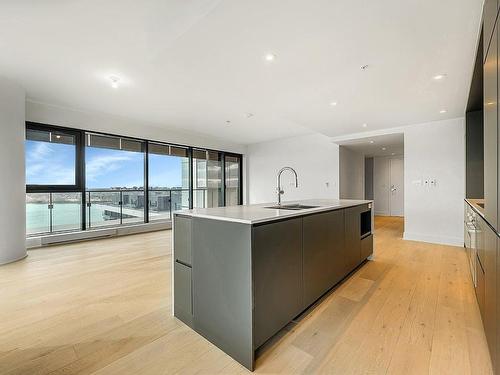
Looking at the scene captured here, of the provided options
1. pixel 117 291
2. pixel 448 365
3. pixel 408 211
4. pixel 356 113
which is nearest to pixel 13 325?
pixel 117 291

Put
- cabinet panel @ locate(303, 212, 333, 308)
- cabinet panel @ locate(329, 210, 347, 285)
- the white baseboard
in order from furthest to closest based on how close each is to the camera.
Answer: the white baseboard
cabinet panel @ locate(329, 210, 347, 285)
cabinet panel @ locate(303, 212, 333, 308)

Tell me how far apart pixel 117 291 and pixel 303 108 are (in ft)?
12.4

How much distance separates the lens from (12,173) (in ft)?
11.3

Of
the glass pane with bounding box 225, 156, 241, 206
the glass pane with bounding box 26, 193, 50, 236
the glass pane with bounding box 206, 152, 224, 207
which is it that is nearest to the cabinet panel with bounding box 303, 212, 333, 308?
the glass pane with bounding box 26, 193, 50, 236

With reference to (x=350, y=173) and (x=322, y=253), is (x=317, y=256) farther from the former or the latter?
(x=350, y=173)

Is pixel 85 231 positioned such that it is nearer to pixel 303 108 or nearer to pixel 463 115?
pixel 303 108

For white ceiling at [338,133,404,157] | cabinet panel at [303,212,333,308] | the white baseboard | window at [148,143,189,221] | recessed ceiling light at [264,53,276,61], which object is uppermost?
recessed ceiling light at [264,53,276,61]

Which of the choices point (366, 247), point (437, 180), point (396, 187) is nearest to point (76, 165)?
point (366, 247)

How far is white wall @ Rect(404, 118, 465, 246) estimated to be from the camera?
441cm

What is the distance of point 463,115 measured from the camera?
4289 mm

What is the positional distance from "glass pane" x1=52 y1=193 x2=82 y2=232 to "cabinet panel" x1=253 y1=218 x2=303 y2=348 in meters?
4.85

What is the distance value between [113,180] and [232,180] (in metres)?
3.82

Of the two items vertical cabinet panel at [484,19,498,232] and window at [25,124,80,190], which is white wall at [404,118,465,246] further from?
window at [25,124,80,190]

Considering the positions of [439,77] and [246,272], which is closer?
[246,272]
